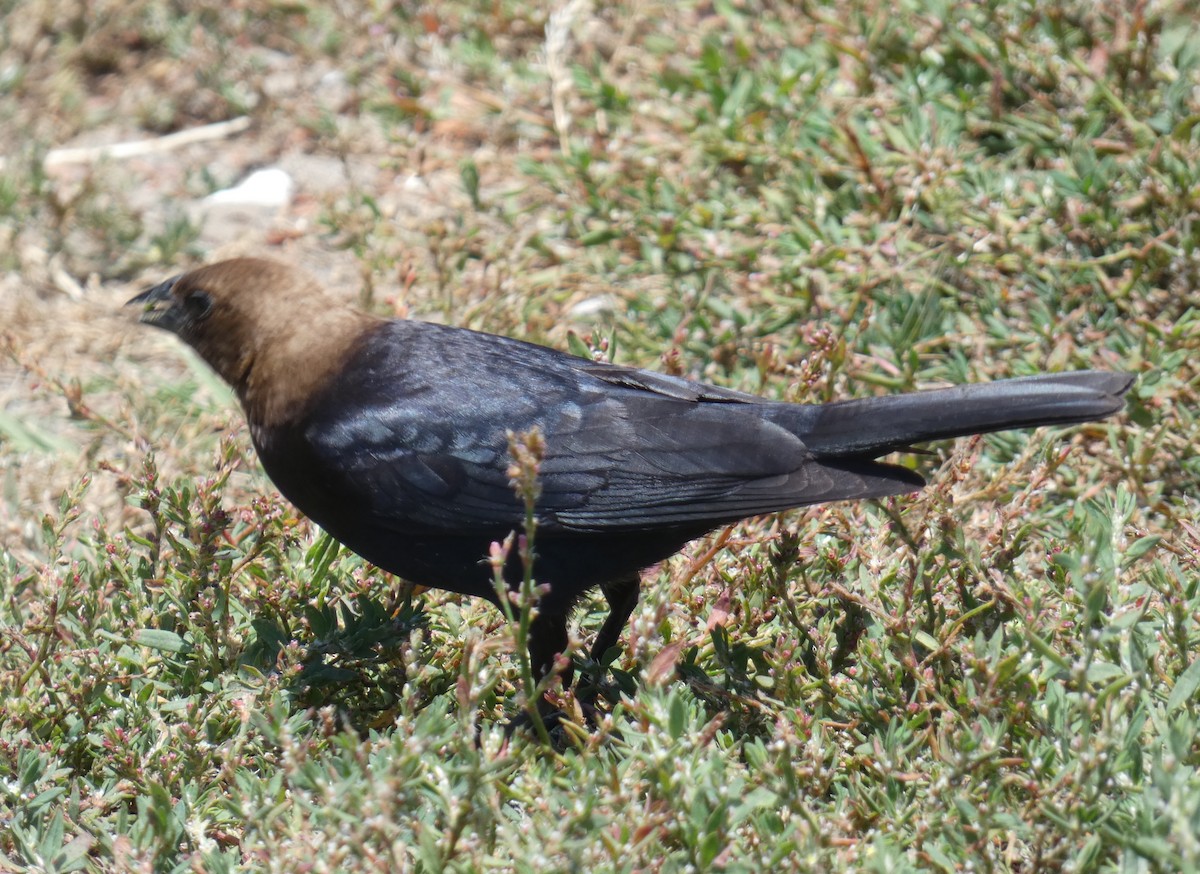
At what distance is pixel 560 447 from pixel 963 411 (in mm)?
988

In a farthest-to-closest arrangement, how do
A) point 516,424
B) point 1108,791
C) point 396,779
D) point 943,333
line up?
point 943,333
point 516,424
point 1108,791
point 396,779

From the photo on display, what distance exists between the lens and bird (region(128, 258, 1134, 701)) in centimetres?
A: 330

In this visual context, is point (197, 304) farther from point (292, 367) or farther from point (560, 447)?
point (560, 447)

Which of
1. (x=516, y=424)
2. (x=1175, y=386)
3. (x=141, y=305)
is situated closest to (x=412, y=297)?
(x=141, y=305)

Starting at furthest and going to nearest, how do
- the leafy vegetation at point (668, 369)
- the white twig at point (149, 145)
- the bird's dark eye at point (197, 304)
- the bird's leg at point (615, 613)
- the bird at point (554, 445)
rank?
the white twig at point (149, 145), the bird's dark eye at point (197, 304), the bird's leg at point (615, 613), the bird at point (554, 445), the leafy vegetation at point (668, 369)

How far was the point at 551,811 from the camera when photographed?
9.12 ft

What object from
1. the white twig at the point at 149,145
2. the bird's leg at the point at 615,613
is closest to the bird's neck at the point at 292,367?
the bird's leg at the point at 615,613

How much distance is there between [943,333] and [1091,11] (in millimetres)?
1562

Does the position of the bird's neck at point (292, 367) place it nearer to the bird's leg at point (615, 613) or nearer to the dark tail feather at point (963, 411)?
the bird's leg at point (615, 613)

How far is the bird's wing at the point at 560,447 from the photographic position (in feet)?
11.1

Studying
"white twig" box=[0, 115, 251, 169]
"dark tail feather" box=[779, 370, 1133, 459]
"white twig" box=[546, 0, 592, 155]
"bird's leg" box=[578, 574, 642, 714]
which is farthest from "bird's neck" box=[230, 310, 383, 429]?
"white twig" box=[0, 115, 251, 169]

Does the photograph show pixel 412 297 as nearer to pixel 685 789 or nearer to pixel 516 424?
pixel 516 424

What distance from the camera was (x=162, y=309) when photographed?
4215 mm

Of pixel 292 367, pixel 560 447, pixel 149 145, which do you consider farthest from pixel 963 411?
pixel 149 145
